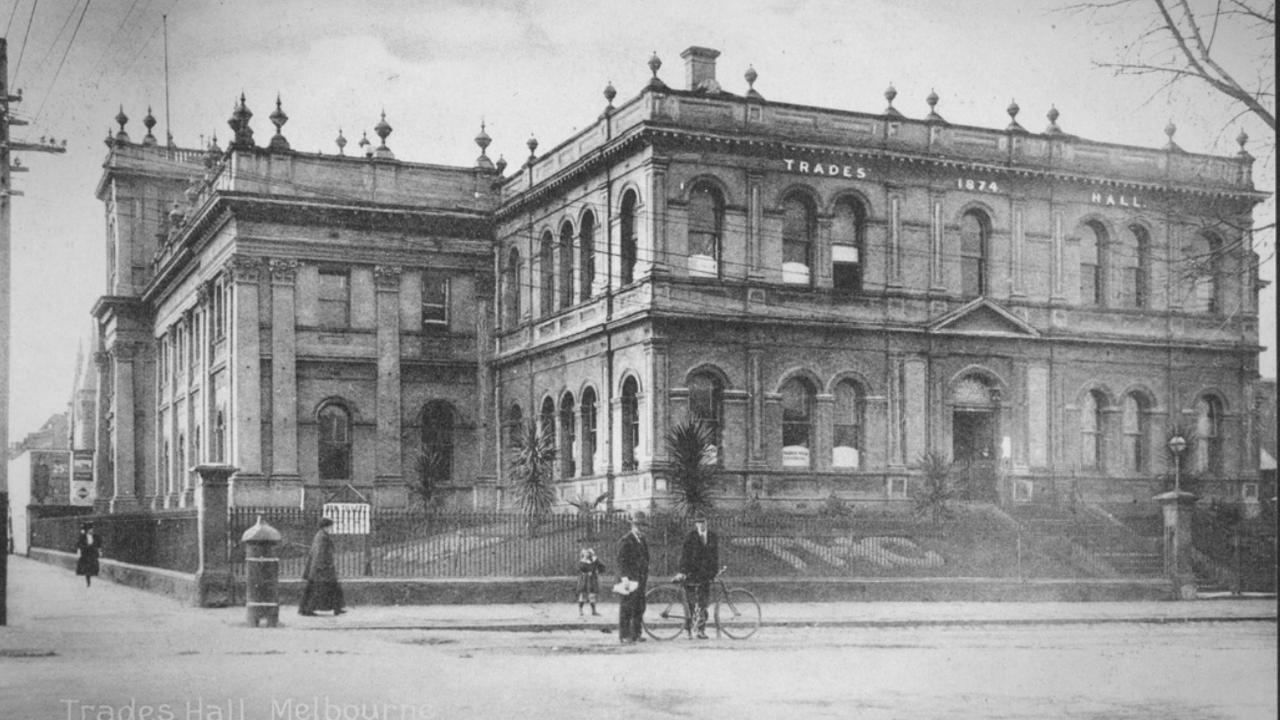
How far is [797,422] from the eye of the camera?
110ft

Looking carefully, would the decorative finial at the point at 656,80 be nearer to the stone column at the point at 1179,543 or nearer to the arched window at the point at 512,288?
the arched window at the point at 512,288

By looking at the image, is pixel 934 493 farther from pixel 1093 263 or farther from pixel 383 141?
pixel 383 141

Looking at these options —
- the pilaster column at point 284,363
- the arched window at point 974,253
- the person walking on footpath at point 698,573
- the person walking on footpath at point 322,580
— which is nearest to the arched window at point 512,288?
the pilaster column at point 284,363

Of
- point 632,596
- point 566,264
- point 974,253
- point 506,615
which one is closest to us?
point 632,596

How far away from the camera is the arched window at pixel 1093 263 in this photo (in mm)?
35531

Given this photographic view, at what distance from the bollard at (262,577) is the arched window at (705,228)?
14.0 meters

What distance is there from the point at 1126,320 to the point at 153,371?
34.2 m

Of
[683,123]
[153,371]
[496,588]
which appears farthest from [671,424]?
[153,371]

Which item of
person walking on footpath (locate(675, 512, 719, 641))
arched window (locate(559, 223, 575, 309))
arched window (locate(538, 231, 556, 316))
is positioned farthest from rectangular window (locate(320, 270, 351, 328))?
person walking on footpath (locate(675, 512, 719, 641))

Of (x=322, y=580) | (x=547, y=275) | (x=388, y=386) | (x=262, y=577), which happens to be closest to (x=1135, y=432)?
(x=547, y=275)

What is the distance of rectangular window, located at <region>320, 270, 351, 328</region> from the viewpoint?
39000 mm

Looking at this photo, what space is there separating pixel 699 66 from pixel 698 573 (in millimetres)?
17217

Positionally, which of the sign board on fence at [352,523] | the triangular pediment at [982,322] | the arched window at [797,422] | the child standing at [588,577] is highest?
the triangular pediment at [982,322]

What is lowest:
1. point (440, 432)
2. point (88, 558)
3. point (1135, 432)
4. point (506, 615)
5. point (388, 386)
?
point (506, 615)
